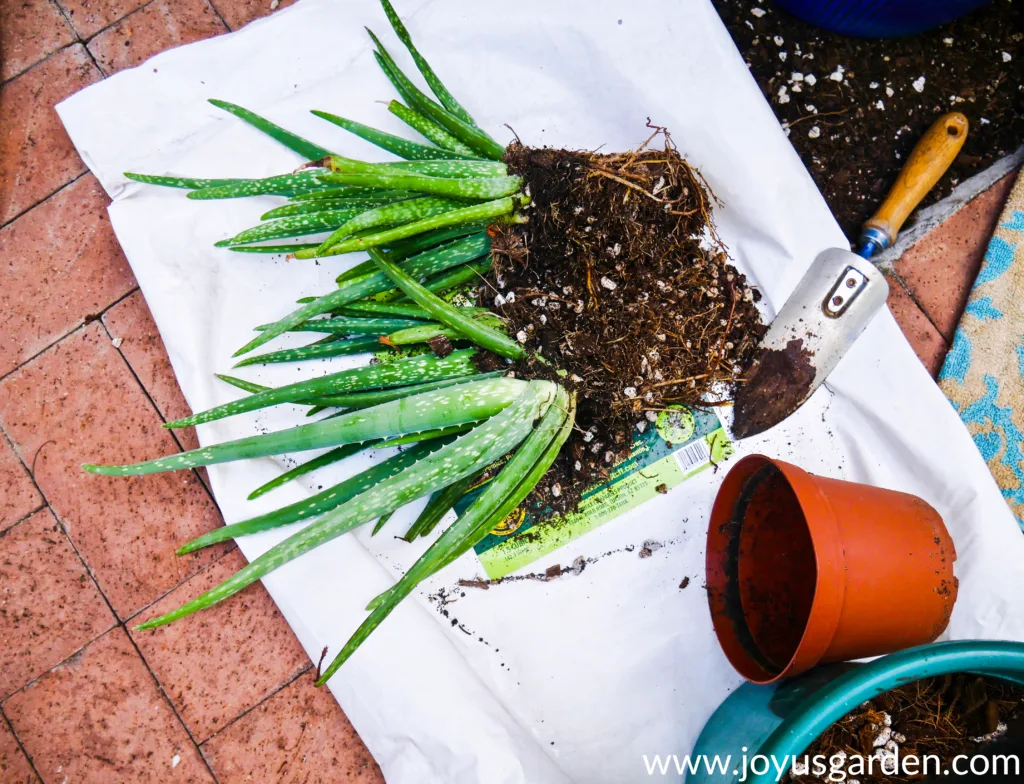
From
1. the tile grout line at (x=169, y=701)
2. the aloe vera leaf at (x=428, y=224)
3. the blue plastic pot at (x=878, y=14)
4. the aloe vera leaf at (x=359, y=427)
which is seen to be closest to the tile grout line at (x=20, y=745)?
the tile grout line at (x=169, y=701)

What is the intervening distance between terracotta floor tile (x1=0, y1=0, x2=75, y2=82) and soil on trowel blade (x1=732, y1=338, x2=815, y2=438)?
1210mm

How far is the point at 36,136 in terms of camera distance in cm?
107

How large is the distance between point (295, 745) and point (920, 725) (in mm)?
884

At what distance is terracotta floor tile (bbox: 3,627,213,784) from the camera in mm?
1034

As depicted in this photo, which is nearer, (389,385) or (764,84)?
(389,385)

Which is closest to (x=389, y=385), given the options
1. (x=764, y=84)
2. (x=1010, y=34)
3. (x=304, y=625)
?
(x=304, y=625)

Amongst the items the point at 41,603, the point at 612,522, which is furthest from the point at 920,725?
the point at 41,603

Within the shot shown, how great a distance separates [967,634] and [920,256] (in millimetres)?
582

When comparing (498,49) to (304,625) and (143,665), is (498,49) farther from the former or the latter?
(143,665)

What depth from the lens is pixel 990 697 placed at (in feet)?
2.62

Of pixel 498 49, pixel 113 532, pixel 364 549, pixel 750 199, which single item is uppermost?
pixel 498 49

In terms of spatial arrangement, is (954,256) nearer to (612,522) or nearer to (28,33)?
(612,522)

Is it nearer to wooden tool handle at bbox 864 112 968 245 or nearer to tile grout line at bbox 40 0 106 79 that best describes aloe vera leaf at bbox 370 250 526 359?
wooden tool handle at bbox 864 112 968 245

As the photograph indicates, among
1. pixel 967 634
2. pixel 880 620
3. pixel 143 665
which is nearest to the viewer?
pixel 880 620
